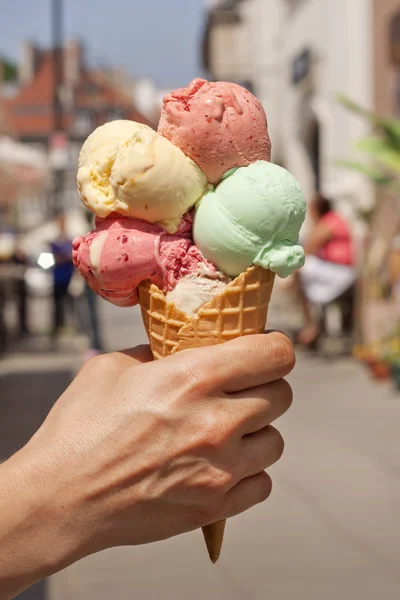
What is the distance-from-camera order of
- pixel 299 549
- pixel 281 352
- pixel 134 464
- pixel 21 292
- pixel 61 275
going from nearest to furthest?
1. pixel 134 464
2. pixel 281 352
3. pixel 299 549
4. pixel 61 275
5. pixel 21 292

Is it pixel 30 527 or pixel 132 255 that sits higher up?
pixel 132 255

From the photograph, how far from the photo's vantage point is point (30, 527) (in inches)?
47.9

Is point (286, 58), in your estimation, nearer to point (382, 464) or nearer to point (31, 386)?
point (31, 386)

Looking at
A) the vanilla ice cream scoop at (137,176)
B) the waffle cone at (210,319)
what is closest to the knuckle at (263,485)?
the waffle cone at (210,319)

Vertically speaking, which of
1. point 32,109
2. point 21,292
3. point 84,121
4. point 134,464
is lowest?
point 32,109

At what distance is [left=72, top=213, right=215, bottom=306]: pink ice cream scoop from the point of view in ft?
4.71

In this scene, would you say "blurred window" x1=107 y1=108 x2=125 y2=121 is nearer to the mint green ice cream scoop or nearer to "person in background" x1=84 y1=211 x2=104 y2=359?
the mint green ice cream scoop

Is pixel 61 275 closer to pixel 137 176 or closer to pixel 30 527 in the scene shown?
pixel 137 176

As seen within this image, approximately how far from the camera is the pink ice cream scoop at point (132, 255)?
4.71 ft

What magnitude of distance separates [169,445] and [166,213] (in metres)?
0.44

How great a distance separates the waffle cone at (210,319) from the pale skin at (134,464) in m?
0.22

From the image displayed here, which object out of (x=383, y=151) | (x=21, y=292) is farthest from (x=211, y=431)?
(x=21, y=292)

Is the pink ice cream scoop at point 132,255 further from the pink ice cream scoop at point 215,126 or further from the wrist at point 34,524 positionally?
the wrist at point 34,524

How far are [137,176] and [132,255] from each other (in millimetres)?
134
